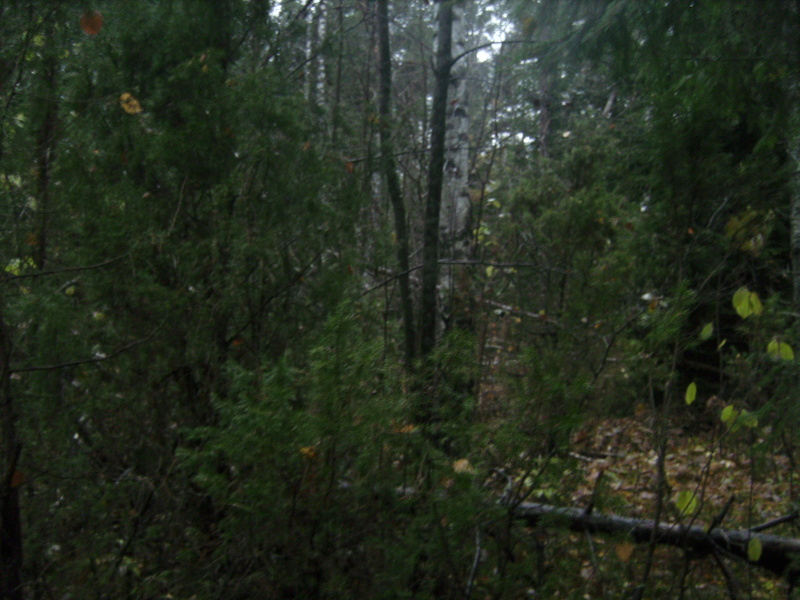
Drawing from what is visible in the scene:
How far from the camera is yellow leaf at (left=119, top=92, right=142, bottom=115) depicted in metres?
3.59

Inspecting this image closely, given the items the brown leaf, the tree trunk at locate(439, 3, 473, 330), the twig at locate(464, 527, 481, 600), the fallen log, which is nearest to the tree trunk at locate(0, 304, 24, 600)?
the brown leaf

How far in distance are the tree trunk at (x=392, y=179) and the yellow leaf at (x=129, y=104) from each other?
2842 mm

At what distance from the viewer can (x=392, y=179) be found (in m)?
6.65

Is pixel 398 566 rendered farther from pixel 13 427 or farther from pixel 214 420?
pixel 13 427

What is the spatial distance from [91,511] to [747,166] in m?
4.05

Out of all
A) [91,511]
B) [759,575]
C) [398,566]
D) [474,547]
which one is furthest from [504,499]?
[759,575]

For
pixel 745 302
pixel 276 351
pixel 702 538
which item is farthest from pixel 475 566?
pixel 745 302

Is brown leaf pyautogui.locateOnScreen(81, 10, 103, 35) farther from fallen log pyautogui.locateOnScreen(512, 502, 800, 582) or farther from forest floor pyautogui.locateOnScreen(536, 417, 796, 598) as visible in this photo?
fallen log pyautogui.locateOnScreen(512, 502, 800, 582)

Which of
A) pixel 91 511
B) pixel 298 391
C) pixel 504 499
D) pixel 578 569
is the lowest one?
pixel 578 569

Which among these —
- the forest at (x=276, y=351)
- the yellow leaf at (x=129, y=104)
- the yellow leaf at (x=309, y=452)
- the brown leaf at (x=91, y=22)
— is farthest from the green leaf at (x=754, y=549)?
the brown leaf at (x=91, y=22)

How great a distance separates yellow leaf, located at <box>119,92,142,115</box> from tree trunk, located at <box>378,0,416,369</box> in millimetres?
2842

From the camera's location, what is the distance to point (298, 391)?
2812 mm

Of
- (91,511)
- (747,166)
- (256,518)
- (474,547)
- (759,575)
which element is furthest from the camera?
(759,575)

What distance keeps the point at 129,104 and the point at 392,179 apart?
332cm
